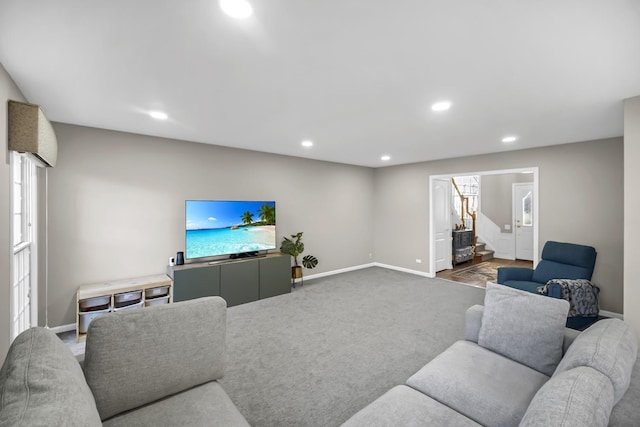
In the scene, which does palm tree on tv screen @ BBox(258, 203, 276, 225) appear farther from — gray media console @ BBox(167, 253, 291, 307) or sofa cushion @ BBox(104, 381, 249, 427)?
sofa cushion @ BBox(104, 381, 249, 427)

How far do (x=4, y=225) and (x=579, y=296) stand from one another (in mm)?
5531

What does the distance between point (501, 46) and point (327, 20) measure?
42.3 inches

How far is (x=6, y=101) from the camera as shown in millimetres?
2027

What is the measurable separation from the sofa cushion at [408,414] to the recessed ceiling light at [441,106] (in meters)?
2.38

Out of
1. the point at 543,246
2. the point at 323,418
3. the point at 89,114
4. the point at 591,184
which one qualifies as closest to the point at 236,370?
the point at 323,418

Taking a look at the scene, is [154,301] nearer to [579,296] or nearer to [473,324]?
[473,324]

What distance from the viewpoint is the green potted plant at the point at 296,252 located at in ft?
16.6

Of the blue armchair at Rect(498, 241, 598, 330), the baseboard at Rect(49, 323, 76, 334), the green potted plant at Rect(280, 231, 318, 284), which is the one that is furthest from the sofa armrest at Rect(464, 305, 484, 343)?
the baseboard at Rect(49, 323, 76, 334)

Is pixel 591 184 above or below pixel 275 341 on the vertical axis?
above

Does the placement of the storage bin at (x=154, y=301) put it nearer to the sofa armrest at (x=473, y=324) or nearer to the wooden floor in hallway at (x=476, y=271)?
the sofa armrest at (x=473, y=324)

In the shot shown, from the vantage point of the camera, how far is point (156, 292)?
12.1ft

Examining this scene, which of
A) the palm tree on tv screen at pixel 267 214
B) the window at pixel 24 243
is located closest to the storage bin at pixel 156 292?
the window at pixel 24 243

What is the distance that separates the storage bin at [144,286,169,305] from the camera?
362cm

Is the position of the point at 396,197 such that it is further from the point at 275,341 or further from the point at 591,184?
the point at 275,341
